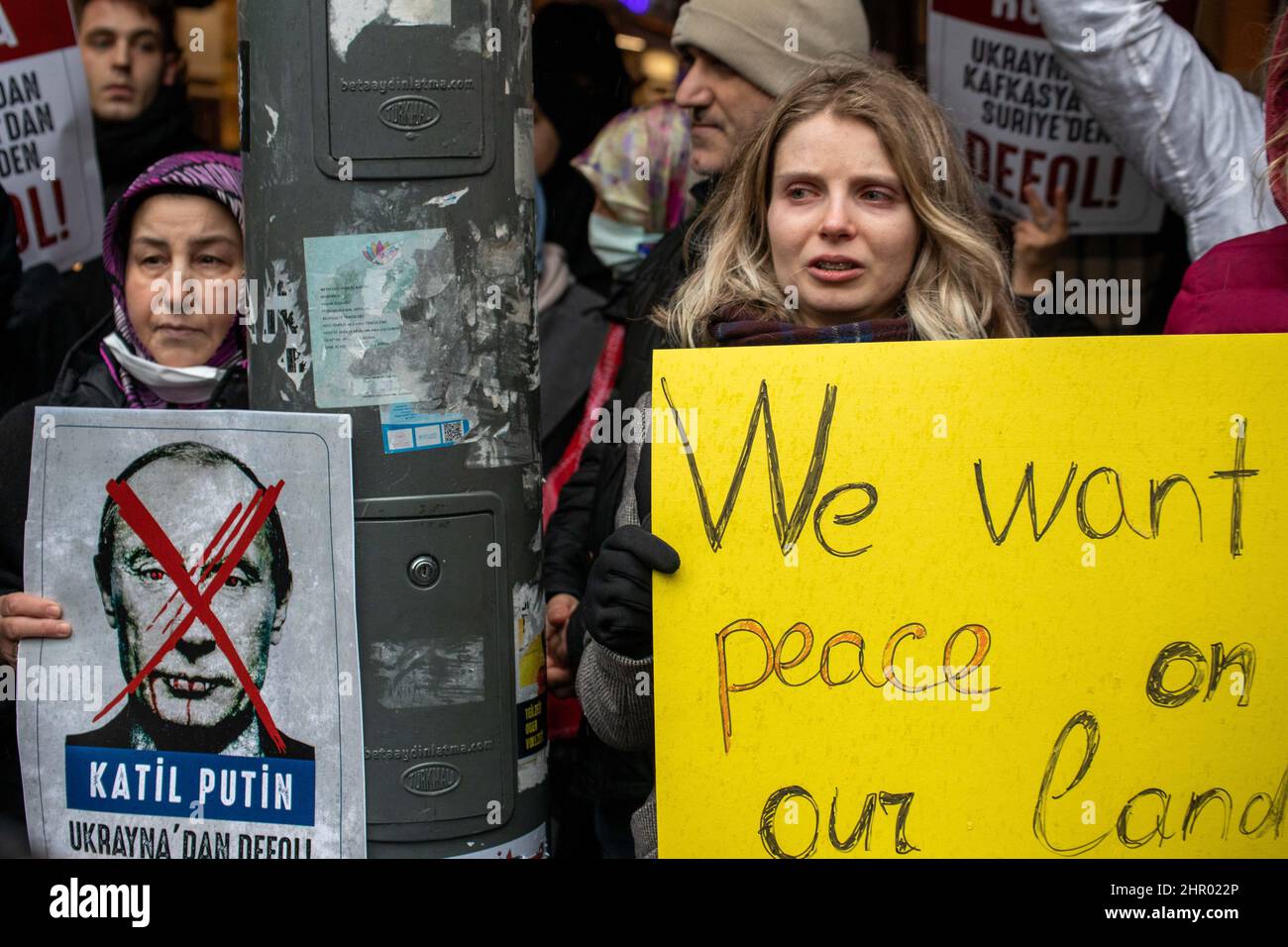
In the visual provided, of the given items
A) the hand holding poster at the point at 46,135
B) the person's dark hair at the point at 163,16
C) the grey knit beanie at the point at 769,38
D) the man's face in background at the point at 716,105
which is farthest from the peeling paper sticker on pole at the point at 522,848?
the person's dark hair at the point at 163,16

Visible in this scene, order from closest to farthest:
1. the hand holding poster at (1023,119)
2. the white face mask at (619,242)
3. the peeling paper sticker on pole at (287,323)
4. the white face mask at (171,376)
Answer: the peeling paper sticker on pole at (287,323)
the white face mask at (171,376)
the hand holding poster at (1023,119)
the white face mask at (619,242)

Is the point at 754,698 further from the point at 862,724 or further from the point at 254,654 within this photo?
the point at 254,654

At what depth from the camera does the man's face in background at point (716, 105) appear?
10.9 feet

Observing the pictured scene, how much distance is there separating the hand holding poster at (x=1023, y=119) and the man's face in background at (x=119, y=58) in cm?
261

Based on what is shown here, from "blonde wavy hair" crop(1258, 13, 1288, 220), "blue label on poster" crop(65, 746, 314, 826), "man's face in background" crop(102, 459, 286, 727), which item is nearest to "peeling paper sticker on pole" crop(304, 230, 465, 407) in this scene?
"man's face in background" crop(102, 459, 286, 727)

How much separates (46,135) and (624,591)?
293 centimetres

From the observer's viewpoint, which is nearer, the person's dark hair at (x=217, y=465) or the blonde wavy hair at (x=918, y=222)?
the person's dark hair at (x=217, y=465)

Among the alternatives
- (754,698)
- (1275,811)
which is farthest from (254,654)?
(1275,811)

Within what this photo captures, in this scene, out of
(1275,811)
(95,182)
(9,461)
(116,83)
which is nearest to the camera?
(1275,811)

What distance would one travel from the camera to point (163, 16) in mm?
4891

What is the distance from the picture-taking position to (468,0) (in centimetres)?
216

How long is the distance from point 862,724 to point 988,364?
58 cm

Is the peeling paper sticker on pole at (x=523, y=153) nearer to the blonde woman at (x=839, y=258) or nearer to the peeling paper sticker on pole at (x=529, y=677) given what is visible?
the blonde woman at (x=839, y=258)
